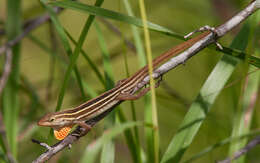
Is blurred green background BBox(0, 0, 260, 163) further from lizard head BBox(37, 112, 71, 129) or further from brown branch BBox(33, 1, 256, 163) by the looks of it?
brown branch BBox(33, 1, 256, 163)

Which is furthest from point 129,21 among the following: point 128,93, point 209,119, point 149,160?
point 209,119

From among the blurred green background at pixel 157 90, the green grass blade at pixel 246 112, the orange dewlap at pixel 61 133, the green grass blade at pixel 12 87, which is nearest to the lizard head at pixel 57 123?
the orange dewlap at pixel 61 133

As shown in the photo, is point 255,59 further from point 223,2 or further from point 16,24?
point 223,2

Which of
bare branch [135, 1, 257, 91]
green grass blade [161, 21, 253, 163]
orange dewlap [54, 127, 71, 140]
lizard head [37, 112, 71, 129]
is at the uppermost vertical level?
lizard head [37, 112, 71, 129]

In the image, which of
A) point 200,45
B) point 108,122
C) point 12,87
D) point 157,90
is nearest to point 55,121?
point 108,122

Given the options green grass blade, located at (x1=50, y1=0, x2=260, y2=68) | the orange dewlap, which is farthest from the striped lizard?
green grass blade, located at (x1=50, y1=0, x2=260, y2=68)

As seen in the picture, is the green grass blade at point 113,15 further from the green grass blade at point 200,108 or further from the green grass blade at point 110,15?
the green grass blade at point 200,108

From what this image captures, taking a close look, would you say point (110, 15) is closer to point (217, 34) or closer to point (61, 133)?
point (217, 34)
